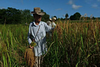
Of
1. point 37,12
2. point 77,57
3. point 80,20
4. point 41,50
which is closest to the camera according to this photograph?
point 77,57

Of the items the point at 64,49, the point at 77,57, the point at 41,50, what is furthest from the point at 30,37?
the point at 77,57

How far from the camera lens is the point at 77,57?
124 centimetres

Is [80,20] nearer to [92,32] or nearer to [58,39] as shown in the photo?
[92,32]

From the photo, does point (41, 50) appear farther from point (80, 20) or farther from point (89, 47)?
point (80, 20)

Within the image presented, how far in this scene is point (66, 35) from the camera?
55.1 inches

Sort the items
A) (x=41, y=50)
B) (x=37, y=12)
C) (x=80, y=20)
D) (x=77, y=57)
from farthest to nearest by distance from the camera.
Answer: (x=80, y=20)
(x=41, y=50)
(x=37, y=12)
(x=77, y=57)

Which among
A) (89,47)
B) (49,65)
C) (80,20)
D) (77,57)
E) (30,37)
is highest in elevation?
(80,20)

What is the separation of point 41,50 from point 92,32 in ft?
2.37

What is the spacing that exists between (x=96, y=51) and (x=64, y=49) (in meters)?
0.39

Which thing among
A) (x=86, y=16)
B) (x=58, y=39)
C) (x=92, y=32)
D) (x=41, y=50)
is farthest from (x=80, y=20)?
(x=41, y=50)

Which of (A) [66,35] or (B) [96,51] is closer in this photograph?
(B) [96,51]

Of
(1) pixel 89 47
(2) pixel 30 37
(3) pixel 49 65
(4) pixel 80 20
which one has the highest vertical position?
(4) pixel 80 20

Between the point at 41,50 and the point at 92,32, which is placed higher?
the point at 92,32

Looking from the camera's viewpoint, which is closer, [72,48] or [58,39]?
[72,48]
